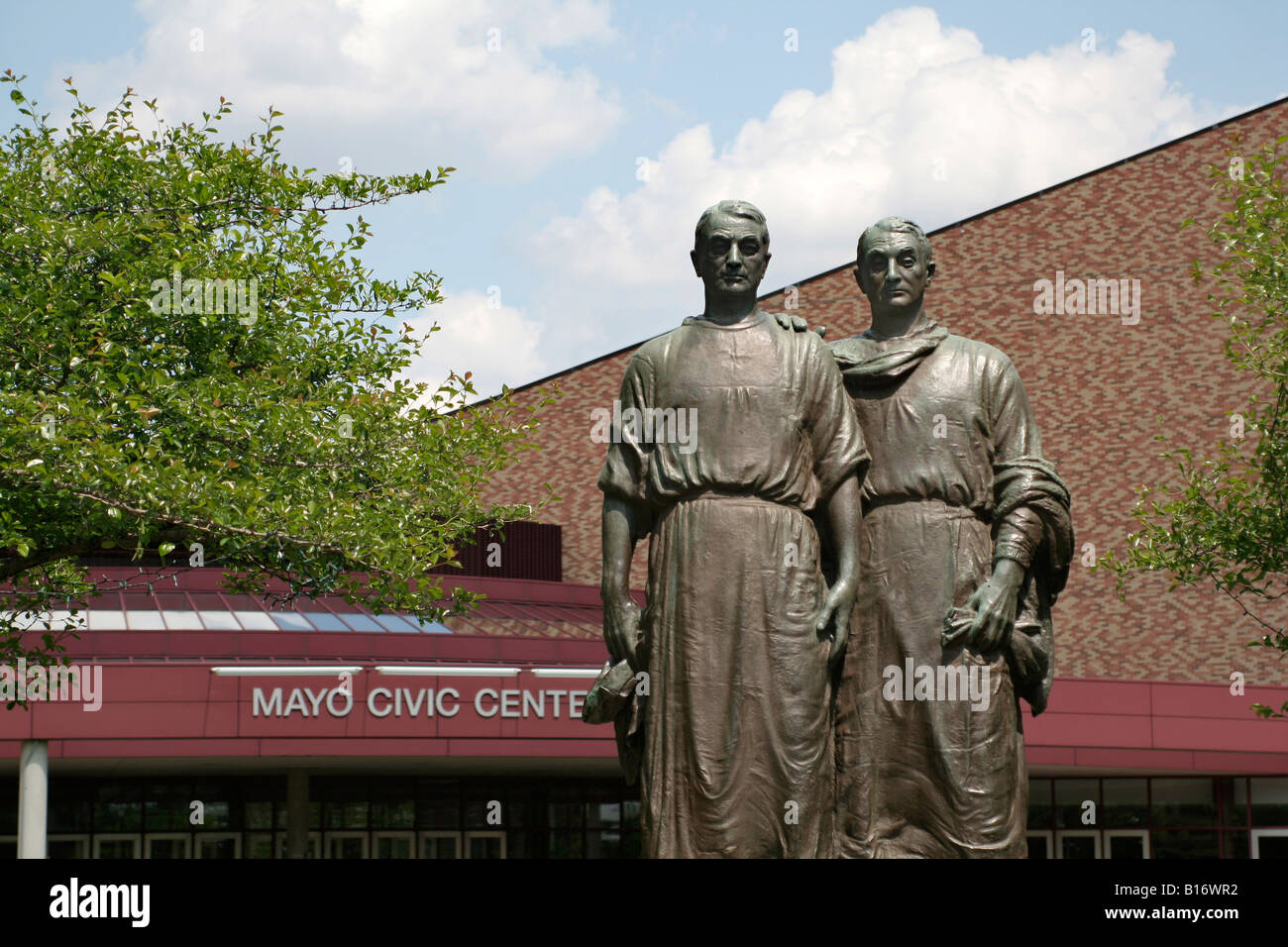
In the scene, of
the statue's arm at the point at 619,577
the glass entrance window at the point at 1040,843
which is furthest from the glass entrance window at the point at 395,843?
the statue's arm at the point at 619,577

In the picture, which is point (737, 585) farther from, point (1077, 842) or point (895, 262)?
point (1077, 842)

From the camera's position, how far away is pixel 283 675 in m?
23.0

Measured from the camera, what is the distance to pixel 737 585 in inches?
210

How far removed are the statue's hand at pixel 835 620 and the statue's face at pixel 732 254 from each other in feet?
3.56

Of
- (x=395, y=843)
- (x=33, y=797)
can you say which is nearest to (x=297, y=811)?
(x=395, y=843)

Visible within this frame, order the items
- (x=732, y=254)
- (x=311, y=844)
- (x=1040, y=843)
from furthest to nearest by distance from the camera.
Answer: (x=1040, y=843) → (x=311, y=844) → (x=732, y=254)

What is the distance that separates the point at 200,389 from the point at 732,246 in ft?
30.4

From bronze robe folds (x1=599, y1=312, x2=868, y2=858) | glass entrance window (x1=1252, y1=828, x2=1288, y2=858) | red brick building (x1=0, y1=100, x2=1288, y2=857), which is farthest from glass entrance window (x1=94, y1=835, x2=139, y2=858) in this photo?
bronze robe folds (x1=599, y1=312, x2=868, y2=858)

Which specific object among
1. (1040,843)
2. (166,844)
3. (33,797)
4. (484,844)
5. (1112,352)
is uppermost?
(1112,352)

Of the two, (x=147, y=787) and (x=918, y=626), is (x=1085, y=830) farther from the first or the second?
(x=918, y=626)

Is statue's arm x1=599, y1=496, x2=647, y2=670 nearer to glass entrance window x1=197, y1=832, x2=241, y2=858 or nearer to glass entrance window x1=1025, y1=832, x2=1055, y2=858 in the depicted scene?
glass entrance window x1=197, y1=832, x2=241, y2=858

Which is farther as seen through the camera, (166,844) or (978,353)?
(166,844)
